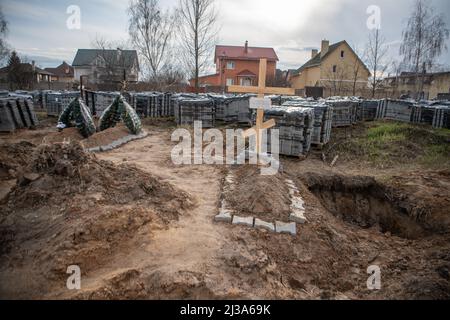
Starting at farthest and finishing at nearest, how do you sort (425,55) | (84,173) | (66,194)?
(425,55) < (84,173) < (66,194)

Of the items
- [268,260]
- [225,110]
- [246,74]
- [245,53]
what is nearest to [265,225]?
[268,260]

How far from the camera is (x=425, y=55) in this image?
24.8 m

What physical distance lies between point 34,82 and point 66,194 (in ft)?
102

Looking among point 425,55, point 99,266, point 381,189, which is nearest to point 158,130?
point 381,189

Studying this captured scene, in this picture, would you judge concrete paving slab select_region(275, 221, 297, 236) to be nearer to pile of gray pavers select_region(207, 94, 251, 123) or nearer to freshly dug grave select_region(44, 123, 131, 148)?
freshly dug grave select_region(44, 123, 131, 148)

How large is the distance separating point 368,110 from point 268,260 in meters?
13.9

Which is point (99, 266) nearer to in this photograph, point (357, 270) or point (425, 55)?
point (357, 270)

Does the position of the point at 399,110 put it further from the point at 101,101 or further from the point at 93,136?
the point at 101,101

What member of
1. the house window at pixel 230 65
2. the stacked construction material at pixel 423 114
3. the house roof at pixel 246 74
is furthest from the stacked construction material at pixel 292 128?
the house window at pixel 230 65

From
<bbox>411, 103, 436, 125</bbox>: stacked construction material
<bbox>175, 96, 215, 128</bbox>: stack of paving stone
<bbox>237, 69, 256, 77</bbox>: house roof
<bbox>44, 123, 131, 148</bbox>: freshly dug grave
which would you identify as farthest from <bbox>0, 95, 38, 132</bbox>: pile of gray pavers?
<bbox>237, 69, 256, 77</bbox>: house roof

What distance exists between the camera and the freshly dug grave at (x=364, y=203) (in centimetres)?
561

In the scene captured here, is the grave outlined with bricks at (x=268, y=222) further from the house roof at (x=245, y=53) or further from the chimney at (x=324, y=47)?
the house roof at (x=245, y=53)

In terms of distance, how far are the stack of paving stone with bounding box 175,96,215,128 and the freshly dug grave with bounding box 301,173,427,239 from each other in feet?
21.5

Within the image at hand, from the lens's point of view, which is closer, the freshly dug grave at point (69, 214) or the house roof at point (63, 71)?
the freshly dug grave at point (69, 214)
